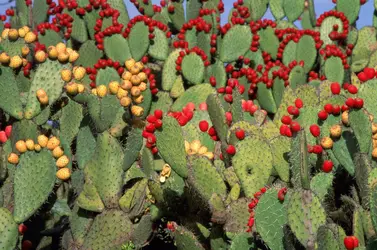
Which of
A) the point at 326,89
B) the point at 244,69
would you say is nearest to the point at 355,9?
the point at 244,69

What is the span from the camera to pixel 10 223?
3.51m

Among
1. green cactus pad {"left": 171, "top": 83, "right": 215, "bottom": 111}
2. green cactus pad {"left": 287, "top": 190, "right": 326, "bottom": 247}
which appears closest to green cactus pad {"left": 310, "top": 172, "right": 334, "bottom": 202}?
green cactus pad {"left": 287, "top": 190, "right": 326, "bottom": 247}

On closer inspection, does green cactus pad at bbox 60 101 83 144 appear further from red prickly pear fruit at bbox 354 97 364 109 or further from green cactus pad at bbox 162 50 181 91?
green cactus pad at bbox 162 50 181 91

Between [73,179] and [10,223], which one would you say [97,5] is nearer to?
[73,179]

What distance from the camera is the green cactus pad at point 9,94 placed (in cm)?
375

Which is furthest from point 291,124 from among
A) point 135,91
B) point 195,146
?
point 135,91

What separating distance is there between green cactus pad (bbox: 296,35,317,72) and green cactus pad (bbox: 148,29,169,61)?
108 cm

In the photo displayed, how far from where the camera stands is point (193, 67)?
5875mm

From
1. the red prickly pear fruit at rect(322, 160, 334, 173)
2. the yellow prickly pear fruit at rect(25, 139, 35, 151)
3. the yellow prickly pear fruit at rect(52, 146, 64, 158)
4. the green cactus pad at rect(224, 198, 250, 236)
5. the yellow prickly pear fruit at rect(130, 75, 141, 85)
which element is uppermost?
the red prickly pear fruit at rect(322, 160, 334, 173)

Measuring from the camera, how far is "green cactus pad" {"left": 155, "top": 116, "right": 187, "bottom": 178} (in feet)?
11.5

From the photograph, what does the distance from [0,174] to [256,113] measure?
1467 mm

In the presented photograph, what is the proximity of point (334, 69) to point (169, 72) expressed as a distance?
128cm

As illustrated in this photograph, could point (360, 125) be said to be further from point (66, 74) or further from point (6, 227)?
point (6, 227)

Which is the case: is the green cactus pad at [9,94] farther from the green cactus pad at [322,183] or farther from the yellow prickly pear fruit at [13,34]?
the green cactus pad at [322,183]
